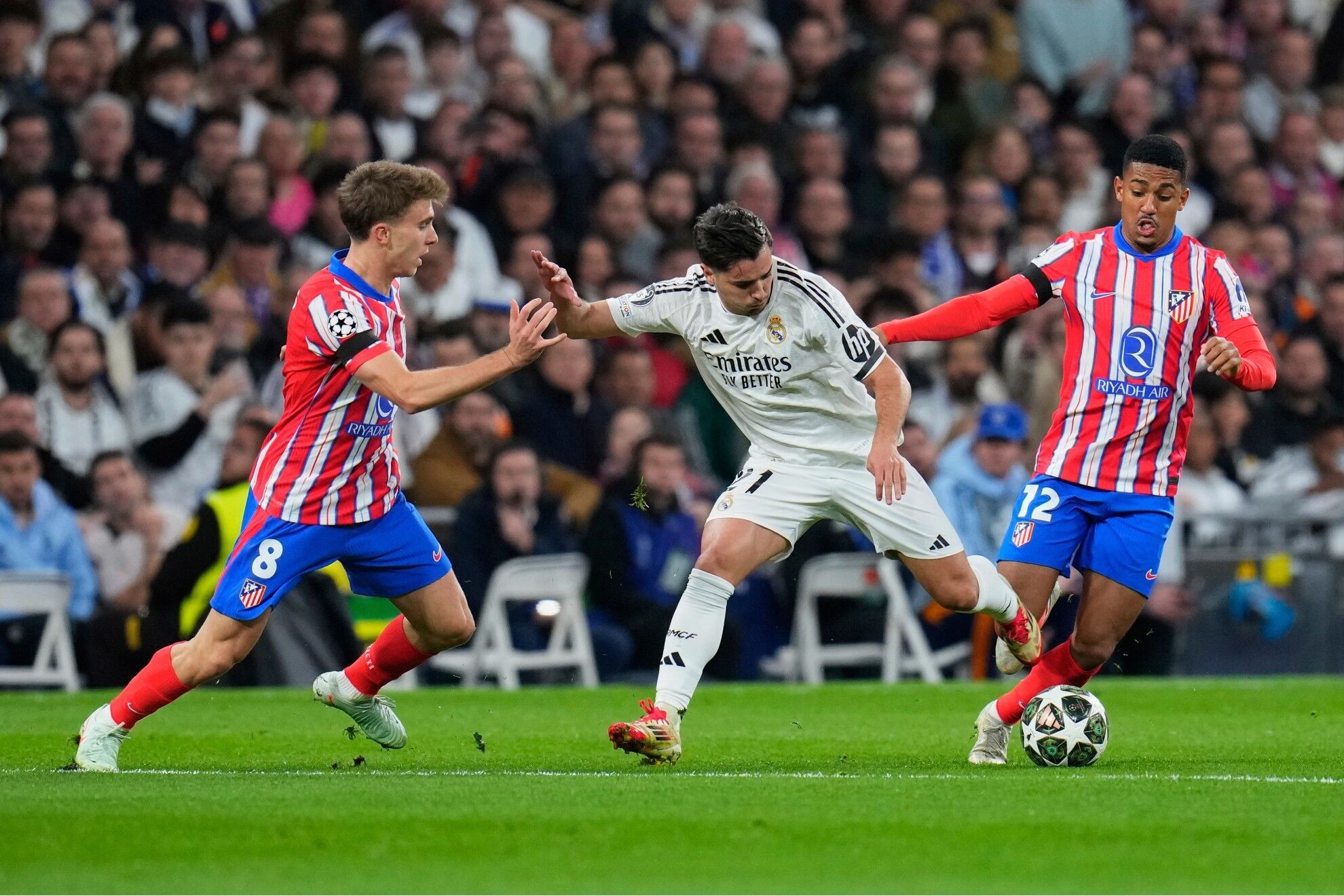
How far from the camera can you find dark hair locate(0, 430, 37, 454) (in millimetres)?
13641

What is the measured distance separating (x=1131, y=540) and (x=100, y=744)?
13.7 feet

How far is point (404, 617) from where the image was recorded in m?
8.71

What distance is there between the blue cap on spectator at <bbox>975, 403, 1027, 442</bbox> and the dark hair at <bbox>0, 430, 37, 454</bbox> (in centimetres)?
642

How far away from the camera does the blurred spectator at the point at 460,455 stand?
14.6m

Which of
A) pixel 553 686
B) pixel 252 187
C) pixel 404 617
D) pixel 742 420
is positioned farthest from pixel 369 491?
pixel 252 187

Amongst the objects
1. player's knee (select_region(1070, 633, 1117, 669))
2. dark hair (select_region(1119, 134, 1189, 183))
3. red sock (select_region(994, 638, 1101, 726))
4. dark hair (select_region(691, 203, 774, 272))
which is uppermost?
dark hair (select_region(1119, 134, 1189, 183))

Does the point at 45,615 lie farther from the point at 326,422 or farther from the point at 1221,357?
the point at 1221,357

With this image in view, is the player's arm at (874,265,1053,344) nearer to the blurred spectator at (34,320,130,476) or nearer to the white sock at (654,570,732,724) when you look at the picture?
the white sock at (654,570,732,724)

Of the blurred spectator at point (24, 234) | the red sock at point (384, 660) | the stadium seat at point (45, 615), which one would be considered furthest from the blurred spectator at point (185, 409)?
the red sock at point (384, 660)

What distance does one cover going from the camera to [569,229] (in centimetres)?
1675

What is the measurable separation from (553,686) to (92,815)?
25.6 feet

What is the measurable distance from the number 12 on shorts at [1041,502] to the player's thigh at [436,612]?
233cm

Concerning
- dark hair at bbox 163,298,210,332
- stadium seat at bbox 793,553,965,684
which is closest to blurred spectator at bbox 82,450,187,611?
dark hair at bbox 163,298,210,332

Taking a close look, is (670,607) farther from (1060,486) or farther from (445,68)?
(1060,486)
